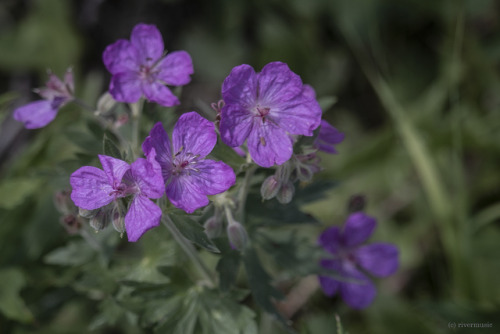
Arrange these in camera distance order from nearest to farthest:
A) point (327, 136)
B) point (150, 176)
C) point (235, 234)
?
1. point (150, 176)
2. point (235, 234)
3. point (327, 136)

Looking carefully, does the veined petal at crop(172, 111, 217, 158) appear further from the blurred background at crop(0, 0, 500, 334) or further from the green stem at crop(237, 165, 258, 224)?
the blurred background at crop(0, 0, 500, 334)

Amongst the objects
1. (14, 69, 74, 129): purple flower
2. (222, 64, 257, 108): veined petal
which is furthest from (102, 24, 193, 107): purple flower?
(222, 64, 257, 108): veined petal

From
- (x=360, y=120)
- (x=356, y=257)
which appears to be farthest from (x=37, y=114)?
(x=360, y=120)

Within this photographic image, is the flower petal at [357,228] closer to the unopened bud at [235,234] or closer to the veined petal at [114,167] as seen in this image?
the unopened bud at [235,234]

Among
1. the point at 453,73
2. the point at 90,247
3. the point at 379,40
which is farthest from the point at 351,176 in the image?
the point at 90,247

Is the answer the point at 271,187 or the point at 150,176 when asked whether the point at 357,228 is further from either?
the point at 150,176
